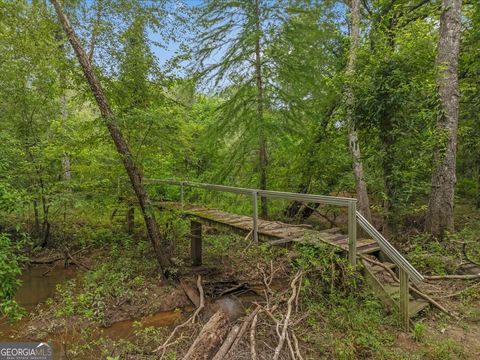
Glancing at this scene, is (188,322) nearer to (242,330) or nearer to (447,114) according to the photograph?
(242,330)

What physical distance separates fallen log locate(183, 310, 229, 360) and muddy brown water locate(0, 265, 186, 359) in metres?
1.55

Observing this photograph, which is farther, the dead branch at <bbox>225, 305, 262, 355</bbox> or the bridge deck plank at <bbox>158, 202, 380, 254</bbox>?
the bridge deck plank at <bbox>158, 202, 380, 254</bbox>

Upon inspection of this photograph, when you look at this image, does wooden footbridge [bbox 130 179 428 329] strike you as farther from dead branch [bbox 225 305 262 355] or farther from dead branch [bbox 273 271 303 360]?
dead branch [bbox 225 305 262 355]

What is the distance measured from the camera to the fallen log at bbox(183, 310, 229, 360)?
11.3 feet

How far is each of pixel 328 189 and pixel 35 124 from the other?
343 inches

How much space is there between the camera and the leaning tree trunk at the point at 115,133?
5.25 meters

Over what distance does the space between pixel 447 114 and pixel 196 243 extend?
242 inches

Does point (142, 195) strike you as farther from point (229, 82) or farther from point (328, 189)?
point (328, 189)

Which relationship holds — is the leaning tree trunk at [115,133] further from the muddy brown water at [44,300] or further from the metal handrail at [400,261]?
the metal handrail at [400,261]

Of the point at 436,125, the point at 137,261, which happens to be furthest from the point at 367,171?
the point at 137,261

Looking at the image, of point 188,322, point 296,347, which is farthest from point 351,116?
point 188,322

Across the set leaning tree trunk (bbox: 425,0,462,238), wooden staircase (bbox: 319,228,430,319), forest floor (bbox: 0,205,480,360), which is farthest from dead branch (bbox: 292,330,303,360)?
leaning tree trunk (bbox: 425,0,462,238)

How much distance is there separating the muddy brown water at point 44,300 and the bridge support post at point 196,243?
1.73m

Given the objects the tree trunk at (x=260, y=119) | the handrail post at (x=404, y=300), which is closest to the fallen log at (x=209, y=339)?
the handrail post at (x=404, y=300)
